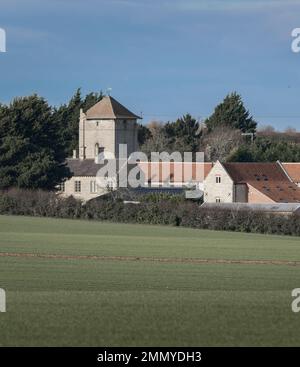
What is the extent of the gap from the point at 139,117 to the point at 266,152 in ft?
59.3

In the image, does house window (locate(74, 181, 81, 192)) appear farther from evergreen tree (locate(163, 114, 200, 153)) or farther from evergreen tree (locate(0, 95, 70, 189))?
evergreen tree (locate(163, 114, 200, 153))

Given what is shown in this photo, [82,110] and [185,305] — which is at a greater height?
[82,110]

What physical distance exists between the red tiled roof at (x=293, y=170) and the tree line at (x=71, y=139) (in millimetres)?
10311

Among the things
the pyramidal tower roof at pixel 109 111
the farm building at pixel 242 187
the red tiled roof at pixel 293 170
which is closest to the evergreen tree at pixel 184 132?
the pyramidal tower roof at pixel 109 111

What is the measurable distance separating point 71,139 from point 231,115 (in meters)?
32.2

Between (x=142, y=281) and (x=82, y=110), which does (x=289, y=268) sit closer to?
(x=142, y=281)

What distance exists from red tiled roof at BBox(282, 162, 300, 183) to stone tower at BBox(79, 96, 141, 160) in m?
25.4

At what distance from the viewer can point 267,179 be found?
11100 cm

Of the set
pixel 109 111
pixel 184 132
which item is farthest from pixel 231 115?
pixel 109 111

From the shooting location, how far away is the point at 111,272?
31.5 metres

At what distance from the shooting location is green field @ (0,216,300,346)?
55.4 feet

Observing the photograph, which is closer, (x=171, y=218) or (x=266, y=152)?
(x=171, y=218)
